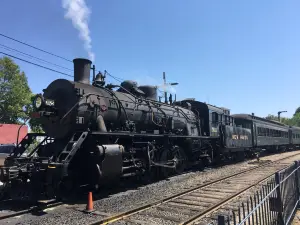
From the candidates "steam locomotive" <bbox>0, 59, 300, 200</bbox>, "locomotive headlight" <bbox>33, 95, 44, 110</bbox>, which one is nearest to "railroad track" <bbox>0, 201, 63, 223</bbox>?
"steam locomotive" <bbox>0, 59, 300, 200</bbox>

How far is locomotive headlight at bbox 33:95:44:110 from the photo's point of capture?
8.74 metres

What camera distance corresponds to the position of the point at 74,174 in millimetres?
8695

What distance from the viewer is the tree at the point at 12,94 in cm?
3850

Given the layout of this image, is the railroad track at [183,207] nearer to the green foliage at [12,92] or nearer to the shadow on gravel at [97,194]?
the shadow on gravel at [97,194]

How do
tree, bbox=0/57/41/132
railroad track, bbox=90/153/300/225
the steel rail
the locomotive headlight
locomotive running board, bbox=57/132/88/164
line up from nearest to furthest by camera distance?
railroad track, bbox=90/153/300/225, the steel rail, locomotive running board, bbox=57/132/88/164, the locomotive headlight, tree, bbox=0/57/41/132

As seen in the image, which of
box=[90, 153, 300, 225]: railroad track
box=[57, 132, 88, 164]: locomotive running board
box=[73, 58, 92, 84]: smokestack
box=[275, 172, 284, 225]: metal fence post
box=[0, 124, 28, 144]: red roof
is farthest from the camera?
box=[0, 124, 28, 144]: red roof

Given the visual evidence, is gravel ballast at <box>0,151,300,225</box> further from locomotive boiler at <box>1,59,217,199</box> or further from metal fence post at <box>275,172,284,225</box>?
metal fence post at <box>275,172,284,225</box>

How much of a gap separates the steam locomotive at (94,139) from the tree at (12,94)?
30.2 metres

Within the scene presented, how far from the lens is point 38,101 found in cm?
887

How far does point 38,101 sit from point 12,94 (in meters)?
33.5

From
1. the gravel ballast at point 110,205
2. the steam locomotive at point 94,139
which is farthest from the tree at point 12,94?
the gravel ballast at point 110,205

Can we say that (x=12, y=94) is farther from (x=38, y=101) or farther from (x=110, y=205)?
(x=110, y=205)

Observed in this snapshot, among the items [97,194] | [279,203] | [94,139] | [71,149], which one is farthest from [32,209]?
[279,203]

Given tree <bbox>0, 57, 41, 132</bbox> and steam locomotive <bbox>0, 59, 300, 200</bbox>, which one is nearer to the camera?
steam locomotive <bbox>0, 59, 300, 200</bbox>
